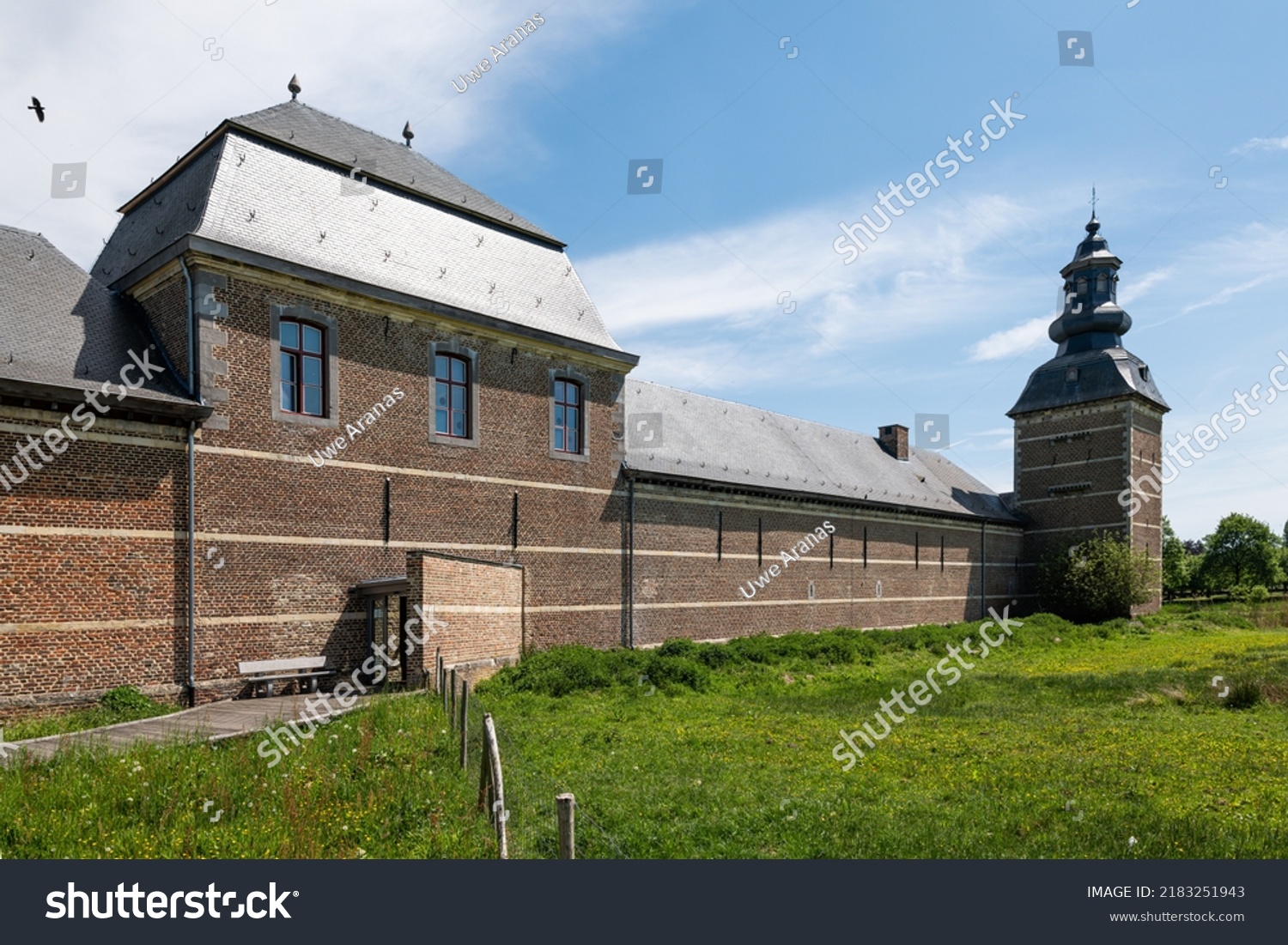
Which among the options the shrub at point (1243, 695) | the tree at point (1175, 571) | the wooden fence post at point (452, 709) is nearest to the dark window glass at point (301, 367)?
the wooden fence post at point (452, 709)

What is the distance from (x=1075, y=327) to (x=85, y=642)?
3607cm

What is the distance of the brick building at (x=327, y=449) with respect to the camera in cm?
1134

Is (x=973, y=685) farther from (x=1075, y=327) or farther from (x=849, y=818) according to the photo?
(x=1075, y=327)

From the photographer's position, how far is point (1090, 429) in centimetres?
3366

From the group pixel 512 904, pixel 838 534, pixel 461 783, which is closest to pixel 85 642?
pixel 461 783

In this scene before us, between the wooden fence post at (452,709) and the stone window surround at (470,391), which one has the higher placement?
the stone window surround at (470,391)

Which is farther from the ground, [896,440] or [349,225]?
[349,225]

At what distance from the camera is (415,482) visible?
593 inches

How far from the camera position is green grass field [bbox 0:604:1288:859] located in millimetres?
6145

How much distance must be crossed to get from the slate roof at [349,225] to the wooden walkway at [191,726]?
6614mm

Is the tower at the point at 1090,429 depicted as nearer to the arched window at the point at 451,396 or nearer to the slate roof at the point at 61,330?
the arched window at the point at 451,396

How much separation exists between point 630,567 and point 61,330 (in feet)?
37.1

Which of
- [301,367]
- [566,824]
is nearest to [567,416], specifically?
[301,367]

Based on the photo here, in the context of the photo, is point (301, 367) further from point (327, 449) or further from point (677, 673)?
point (677, 673)
